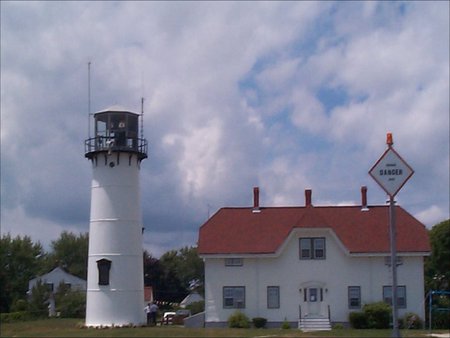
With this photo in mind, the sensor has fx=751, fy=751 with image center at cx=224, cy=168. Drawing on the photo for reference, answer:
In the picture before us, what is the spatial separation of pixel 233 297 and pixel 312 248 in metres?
4.93

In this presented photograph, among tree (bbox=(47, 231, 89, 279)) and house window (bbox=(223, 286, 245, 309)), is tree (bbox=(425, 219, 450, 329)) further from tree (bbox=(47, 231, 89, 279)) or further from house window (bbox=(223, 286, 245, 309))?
tree (bbox=(47, 231, 89, 279))

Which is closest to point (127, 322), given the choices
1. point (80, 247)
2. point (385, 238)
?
point (385, 238)

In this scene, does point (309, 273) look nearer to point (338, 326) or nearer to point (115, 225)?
point (338, 326)

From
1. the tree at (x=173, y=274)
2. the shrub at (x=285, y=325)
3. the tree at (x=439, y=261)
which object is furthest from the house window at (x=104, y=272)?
the tree at (x=173, y=274)

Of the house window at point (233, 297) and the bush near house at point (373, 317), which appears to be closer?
the bush near house at point (373, 317)

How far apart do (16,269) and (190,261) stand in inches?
1072

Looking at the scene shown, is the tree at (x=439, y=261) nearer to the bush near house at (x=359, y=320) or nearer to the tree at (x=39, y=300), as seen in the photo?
the bush near house at (x=359, y=320)

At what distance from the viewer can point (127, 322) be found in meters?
37.4

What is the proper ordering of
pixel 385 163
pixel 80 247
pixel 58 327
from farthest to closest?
pixel 80 247, pixel 58 327, pixel 385 163

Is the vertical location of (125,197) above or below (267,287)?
above

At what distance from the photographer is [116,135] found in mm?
38812

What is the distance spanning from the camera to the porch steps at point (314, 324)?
125 ft

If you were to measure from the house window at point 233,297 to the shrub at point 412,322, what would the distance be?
833cm

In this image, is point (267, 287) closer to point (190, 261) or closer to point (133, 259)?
point (133, 259)
